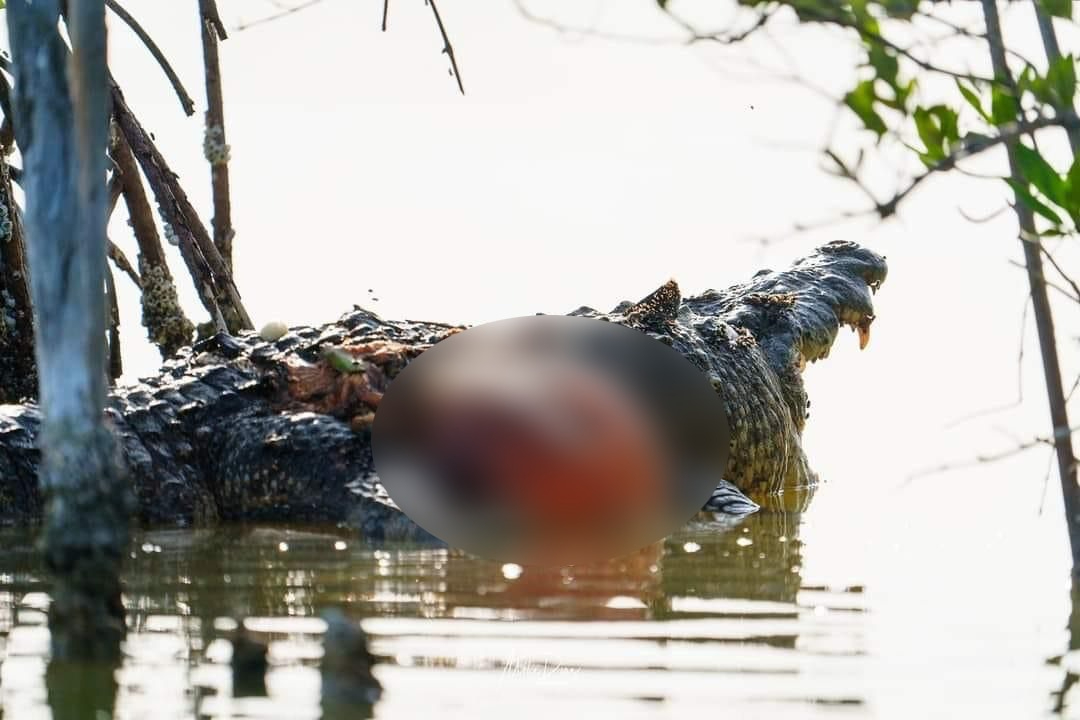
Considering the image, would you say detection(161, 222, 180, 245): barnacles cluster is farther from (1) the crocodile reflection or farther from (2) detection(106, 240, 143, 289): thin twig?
(1) the crocodile reflection

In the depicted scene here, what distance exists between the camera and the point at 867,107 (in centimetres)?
289

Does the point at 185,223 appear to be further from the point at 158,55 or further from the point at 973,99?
the point at 973,99

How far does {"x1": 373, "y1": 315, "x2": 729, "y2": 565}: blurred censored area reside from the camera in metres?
5.53

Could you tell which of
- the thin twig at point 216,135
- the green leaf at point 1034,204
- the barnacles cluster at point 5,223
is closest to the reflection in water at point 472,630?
the green leaf at point 1034,204

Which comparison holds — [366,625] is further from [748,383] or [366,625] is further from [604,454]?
[748,383]

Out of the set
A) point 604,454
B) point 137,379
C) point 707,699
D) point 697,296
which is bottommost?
point 707,699

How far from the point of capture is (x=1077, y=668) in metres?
3.09

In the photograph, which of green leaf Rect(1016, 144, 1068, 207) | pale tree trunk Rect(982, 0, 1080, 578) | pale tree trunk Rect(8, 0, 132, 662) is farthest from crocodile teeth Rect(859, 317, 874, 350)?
pale tree trunk Rect(8, 0, 132, 662)

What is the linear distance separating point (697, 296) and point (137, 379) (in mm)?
4032

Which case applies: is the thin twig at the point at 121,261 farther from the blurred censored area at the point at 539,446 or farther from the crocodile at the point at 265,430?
the blurred censored area at the point at 539,446

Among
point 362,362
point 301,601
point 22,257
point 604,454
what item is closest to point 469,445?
point 604,454

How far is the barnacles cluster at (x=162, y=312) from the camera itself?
352 inches

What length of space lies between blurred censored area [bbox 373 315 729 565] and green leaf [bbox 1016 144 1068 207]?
8.43 ft

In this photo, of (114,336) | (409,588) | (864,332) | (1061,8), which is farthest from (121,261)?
(1061,8)
